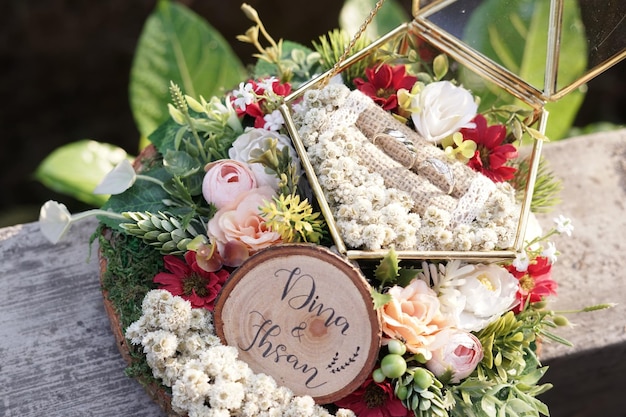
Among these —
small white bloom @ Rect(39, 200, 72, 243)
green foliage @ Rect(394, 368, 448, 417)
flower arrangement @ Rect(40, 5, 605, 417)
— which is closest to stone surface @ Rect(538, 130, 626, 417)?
flower arrangement @ Rect(40, 5, 605, 417)

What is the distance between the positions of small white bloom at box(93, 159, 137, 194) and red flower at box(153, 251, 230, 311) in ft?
0.50

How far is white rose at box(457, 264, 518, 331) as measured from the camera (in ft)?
3.08

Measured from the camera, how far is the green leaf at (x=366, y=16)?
1.49 meters

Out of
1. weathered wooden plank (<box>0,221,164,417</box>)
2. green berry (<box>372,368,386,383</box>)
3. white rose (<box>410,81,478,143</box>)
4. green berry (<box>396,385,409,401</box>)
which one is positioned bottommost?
weathered wooden plank (<box>0,221,164,417</box>)

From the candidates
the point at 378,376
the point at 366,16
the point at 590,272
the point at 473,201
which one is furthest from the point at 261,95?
the point at 590,272

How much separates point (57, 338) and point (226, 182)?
0.44 m

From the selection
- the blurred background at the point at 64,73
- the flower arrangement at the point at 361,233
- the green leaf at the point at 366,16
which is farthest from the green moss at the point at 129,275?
the blurred background at the point at 64,73

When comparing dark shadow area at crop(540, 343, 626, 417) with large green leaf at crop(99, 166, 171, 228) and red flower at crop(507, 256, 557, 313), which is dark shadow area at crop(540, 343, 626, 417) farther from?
large green leaf at crop(99, 166, 171, 228)

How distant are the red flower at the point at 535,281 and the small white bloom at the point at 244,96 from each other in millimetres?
497

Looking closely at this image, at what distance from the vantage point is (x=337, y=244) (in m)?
0.88

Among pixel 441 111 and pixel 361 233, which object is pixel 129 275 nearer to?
pixel 361 233

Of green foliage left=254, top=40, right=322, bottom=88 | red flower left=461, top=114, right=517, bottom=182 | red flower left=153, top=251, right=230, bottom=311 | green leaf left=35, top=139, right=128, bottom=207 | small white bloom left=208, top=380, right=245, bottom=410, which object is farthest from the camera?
green leaf left=35, top=139, right=128, bottom=207

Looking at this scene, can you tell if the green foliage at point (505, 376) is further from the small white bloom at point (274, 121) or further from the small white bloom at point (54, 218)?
the small white bloom at point (54, 218)

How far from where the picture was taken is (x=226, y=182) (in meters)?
0.98
